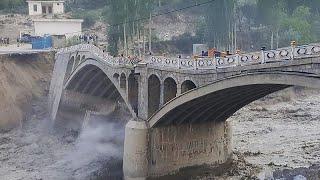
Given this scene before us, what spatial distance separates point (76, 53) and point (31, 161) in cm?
1428

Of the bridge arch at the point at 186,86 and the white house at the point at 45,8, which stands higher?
the white house at the point at 45,8

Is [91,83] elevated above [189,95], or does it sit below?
above

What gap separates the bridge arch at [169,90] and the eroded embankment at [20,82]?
27119 millimetres

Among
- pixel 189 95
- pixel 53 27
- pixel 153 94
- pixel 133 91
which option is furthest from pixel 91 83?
pixel 53 27

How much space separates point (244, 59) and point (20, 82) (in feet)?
135

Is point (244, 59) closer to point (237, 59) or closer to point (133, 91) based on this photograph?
point (237, 59)

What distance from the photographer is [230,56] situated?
28.9 m

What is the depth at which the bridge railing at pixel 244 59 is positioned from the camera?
23.9 meters

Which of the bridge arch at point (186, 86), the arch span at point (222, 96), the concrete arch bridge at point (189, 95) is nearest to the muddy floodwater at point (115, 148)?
the concrete arch bridge at point (189, 95)

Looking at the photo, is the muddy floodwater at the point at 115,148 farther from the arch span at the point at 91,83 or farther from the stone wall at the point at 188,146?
the arch span at the point at 91,83

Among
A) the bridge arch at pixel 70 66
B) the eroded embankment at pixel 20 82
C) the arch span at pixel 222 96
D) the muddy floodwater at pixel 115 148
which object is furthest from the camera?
the eroded embankment at pixel 20 82

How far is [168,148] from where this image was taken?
1501 inches

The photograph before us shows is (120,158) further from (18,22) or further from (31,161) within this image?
(18,22)

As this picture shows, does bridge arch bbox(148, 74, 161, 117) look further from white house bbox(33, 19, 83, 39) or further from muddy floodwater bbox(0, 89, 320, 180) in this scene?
white house bbox(33, 19, 83, 39)
